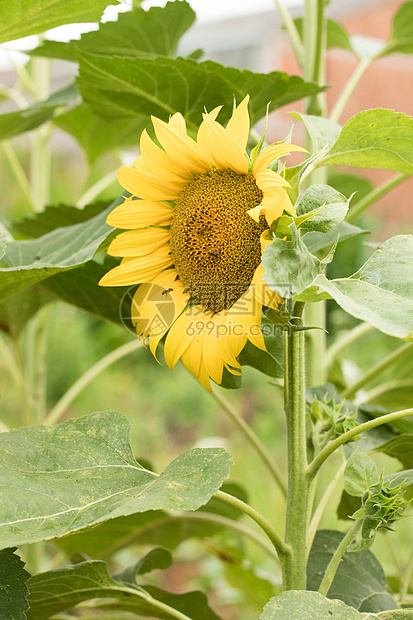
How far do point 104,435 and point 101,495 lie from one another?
5cm

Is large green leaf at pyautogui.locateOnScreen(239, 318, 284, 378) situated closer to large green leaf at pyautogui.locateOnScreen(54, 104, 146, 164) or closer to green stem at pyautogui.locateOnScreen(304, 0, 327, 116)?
green stem at pyautogui.locateOnScreen(304, 0, 327, 116)

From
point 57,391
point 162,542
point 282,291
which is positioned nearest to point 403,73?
point 57,391

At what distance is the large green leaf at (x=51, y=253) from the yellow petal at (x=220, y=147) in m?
0.08

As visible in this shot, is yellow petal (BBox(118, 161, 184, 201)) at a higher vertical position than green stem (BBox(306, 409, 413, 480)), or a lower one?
higher

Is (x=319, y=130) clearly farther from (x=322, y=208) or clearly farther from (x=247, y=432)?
(x=247, y=432)

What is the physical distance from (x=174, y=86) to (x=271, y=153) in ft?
0.60

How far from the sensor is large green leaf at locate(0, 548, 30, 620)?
0.32 metres

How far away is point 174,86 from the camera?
460 mm

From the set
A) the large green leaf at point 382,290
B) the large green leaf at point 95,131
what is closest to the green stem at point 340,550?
the large green leaf at point 382,290

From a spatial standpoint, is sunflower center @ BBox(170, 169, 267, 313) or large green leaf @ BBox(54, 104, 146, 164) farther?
large green leaf @ BBox(54, 104, 146, 164)

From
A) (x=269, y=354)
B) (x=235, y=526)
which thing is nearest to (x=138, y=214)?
(x=269, y=354)

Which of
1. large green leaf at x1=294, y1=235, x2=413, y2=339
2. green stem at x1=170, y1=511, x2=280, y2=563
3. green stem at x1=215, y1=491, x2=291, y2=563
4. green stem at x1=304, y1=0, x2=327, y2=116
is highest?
green stem at x1=304, y1=0, x2=327, y2=116

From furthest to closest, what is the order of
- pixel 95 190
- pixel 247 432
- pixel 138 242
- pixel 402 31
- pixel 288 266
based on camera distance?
pixel 95 190, pixel 402 31, pixel 247 432, pixel 138 242, pixel 288 266

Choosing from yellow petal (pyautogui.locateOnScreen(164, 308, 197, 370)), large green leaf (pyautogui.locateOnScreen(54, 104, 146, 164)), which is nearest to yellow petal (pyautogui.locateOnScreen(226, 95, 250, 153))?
yellow petal (pyautogui.locateOnScreen(164, 308, 197, 370))
